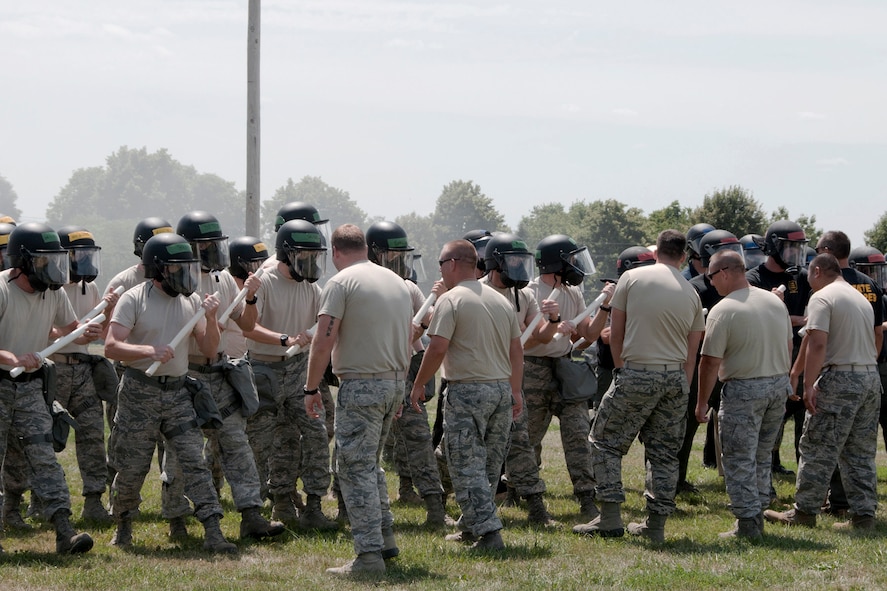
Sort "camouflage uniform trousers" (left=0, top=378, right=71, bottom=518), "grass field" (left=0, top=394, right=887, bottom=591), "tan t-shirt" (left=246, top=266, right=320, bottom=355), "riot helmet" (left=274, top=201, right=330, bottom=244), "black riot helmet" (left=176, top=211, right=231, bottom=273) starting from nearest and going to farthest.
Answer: "grass field" (left=0, top=394, right=887, bottom=591) → "camouflage uniform trousers" (left=0, top=378, right=71, bottom=518) → "black riot helmet" (left=176, top=211, right=231, bottom=273) → "tan t-shirt" (left=246, top=266, right=320, bottom=355) → "riot helmet" (left=274, top=201, right=330, bottom=244)

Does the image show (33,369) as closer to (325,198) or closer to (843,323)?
(843,323)

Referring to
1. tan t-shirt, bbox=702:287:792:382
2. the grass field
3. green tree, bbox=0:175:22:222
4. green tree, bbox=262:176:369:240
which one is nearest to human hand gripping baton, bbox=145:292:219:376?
the grass field

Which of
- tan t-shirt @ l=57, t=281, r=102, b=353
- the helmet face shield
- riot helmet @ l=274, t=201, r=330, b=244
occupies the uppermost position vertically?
riot helmet @ l=274, t=201, r=330, b=244

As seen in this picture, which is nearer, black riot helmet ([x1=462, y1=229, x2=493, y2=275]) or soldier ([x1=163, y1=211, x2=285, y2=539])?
soldier ([x1=163, y1=211, x2=285, y2=539])

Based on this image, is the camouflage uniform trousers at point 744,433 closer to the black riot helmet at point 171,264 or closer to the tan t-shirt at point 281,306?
the tan t-shirt at point 281,306

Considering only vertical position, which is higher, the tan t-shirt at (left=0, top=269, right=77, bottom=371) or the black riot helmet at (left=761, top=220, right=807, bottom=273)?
the black riot helmet at (left=761, top=220, right=807, bottom=273)

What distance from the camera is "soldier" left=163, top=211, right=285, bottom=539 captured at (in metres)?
8.44

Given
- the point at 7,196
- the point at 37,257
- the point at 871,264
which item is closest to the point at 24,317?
the point at 37,257

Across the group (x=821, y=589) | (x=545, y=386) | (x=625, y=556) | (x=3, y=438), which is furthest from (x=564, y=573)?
(x=3, y=438)

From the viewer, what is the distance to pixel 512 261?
30.3 ft

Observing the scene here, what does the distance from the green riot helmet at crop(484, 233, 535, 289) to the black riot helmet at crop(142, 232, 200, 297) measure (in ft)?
8.49

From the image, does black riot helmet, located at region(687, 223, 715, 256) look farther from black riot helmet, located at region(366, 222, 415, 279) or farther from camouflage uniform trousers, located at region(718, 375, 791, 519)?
black riot helmet, located at region(366, 222, 415, 279)

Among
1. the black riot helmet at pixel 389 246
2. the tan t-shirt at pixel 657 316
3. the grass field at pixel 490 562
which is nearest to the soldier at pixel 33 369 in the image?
the grass field at pixel 490 562

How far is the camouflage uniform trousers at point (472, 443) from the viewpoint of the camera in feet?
26.6
